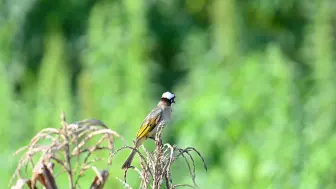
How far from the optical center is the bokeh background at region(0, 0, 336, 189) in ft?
22.6

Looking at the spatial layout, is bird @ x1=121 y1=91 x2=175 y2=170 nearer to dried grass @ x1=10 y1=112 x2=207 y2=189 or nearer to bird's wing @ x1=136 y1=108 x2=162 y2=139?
bird's wing @ x1=136 y1=108 x2=162 y2=139

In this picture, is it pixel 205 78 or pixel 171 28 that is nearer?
pixel 205 78

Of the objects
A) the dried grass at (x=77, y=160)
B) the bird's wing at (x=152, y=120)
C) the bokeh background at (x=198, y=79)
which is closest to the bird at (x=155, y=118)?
the bird's wing at (x=152, y=120)

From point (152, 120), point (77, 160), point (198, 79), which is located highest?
point (198, 79)

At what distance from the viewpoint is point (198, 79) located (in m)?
9.65

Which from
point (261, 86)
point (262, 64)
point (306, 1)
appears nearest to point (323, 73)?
point (262, 64)

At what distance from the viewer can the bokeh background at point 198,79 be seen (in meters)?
6.90

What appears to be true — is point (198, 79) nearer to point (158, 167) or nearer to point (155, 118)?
Result: point (155, 118)

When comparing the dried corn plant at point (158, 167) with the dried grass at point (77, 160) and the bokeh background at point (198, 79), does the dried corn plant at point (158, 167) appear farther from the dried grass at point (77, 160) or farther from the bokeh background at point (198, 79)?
the bokeh background at point (198, 79)

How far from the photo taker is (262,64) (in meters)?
8.74

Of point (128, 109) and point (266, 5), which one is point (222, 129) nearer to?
point (128, 109)

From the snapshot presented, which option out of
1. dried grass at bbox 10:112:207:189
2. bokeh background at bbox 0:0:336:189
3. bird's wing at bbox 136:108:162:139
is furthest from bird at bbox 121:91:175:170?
bokeh background at bbox 0:0:336:189

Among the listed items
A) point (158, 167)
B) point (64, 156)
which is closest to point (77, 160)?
point (64, 156)

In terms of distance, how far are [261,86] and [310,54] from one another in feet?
7.91
